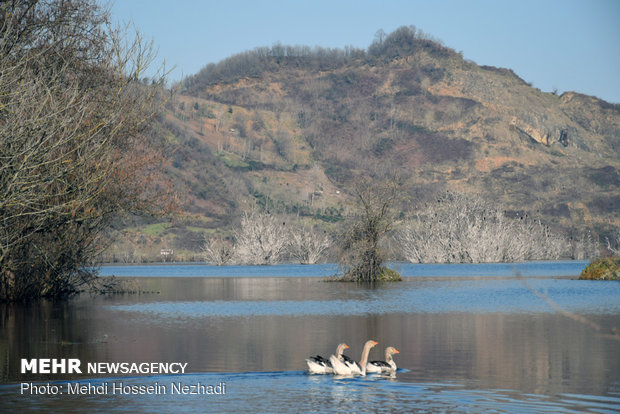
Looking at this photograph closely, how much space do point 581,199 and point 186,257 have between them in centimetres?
8594

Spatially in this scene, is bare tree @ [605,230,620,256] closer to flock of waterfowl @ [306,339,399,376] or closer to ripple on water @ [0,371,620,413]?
flock of waterfowl @ [306,339,399,376]

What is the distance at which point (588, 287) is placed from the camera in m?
48.6

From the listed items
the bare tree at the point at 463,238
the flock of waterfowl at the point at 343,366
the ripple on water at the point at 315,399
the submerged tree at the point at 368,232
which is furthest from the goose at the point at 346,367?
the bare tree at the point at 463,238

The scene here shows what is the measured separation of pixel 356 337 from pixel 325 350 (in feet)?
10.4

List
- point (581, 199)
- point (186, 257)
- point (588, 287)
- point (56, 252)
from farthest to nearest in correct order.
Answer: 1. point (581, 199)
2. point (186, 257)
3. point (588, 287)
4. point (56, 252)

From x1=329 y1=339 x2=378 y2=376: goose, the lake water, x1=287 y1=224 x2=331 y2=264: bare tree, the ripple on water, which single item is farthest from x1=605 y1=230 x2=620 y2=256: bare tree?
the ripple on water

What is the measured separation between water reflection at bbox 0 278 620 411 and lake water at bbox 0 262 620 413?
0.05 metres

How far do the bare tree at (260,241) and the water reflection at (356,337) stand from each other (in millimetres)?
47346

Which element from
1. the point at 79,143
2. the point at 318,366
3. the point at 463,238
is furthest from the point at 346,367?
the point at 463,238

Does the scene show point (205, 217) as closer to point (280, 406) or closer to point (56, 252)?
point (56, 252)

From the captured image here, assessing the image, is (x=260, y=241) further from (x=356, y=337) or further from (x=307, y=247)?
(x=356, y=337)

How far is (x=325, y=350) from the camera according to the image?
21062mm

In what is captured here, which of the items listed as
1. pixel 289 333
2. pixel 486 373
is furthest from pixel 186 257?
pixel 486 373

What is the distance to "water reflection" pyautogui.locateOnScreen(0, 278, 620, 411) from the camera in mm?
16625
